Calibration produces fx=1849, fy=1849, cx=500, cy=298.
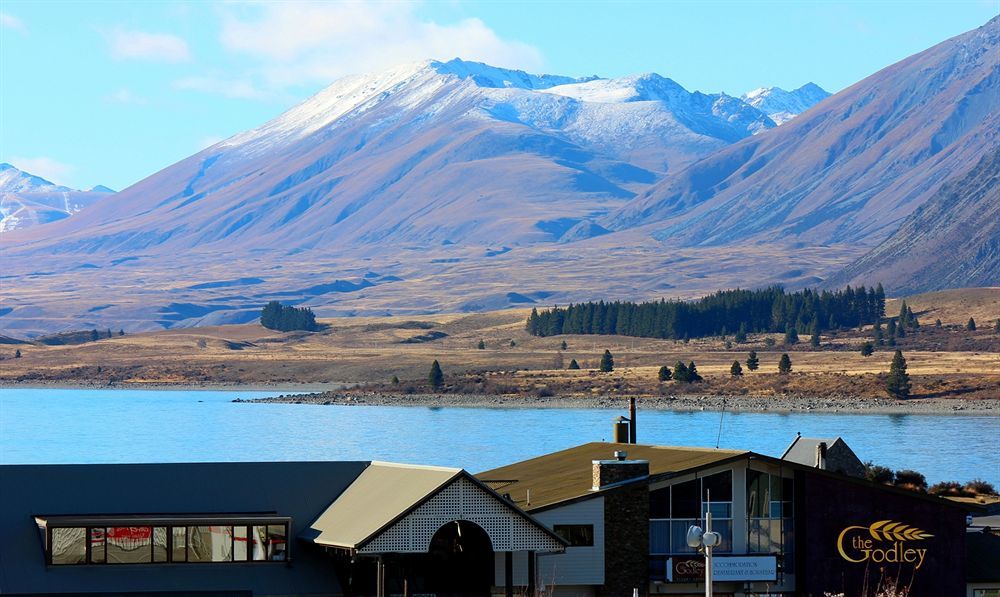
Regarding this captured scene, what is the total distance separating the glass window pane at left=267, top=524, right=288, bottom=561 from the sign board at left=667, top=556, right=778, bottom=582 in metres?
8.04

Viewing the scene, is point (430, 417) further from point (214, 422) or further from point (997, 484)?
point (997, 484)

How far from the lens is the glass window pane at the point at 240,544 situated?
33.8 metres

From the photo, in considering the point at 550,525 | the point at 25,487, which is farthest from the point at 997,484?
the point at 25,487

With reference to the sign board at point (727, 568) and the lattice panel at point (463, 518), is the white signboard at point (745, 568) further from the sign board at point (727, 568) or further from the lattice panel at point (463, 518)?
the lattice panel at point (463, 518)

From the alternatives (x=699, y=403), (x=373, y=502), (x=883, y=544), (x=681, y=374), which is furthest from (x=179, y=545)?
(x=681, y=374)

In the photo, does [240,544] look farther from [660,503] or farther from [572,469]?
[572,469]

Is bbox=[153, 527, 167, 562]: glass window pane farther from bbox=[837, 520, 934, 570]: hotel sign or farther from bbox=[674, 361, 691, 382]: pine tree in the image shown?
bbox=[674, 361, 691, 382]: pine tree

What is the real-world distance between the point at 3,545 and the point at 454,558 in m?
8.22

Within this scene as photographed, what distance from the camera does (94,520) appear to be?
110 feet

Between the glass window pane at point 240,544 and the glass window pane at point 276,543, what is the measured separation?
450 mm

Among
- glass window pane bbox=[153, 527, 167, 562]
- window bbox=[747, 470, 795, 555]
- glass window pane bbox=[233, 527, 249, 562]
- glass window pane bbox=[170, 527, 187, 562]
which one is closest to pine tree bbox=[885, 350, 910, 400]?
window bbox=[747, 470, 795, 555]

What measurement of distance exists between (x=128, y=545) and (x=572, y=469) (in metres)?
13.0

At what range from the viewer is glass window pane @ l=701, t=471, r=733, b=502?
3822 centimetres

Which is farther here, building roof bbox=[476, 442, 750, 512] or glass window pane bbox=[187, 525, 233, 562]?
building roof bbox=[476, 442, 750, 512]
